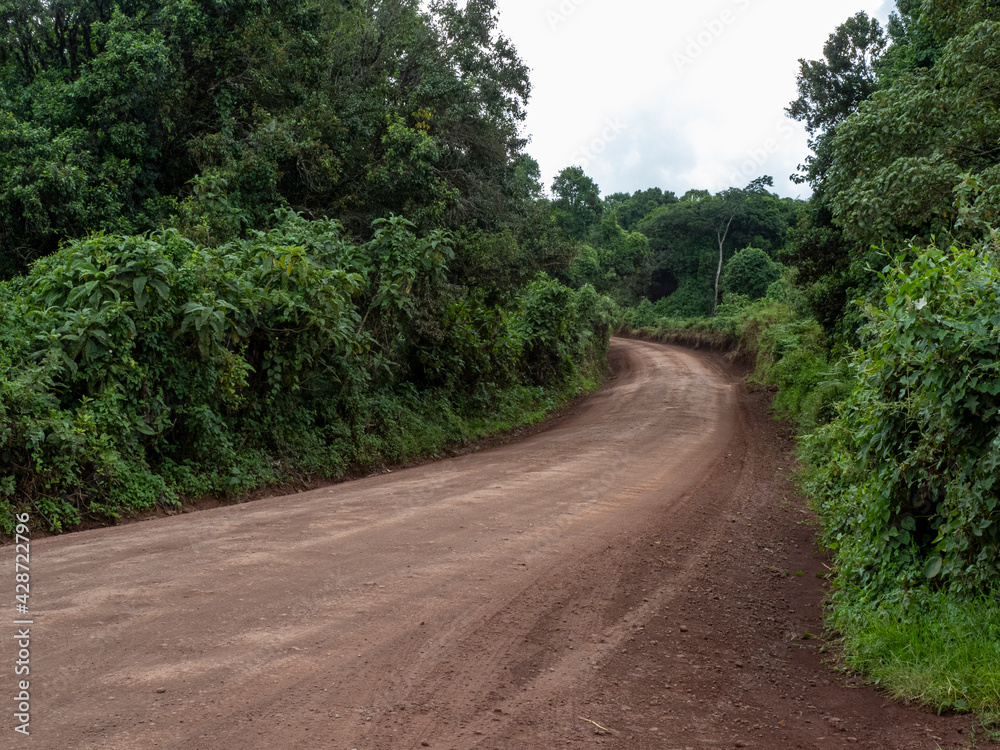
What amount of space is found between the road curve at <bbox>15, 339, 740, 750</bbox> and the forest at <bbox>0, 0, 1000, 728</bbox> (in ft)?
A: 5.14

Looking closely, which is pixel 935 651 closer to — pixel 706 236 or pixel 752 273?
pixel 752 273

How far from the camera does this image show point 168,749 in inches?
126

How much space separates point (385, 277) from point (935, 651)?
Answer: 10.1 meters

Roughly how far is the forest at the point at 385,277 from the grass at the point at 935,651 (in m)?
0.02

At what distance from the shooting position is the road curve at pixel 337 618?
3578 mm

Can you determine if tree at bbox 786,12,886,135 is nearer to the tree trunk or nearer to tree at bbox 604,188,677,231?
the tree trunk

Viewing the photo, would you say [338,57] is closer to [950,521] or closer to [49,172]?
[49,172]

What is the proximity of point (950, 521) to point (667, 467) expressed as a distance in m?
6.92

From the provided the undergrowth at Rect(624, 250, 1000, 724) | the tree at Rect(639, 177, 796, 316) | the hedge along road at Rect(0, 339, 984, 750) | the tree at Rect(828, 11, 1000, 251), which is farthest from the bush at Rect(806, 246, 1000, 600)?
the tree at Rect(639, 177, 796, 316)

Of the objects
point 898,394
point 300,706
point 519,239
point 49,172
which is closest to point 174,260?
point 49,172

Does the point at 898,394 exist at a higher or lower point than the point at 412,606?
higher

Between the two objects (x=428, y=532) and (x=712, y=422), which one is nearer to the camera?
(x=428, y=532)

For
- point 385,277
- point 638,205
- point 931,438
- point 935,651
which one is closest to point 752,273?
point 638,205

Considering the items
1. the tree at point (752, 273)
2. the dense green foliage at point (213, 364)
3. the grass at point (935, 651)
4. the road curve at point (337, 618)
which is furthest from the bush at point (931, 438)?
the tree at point (752, 273)
